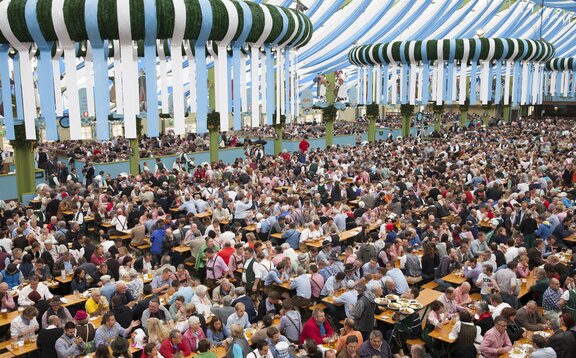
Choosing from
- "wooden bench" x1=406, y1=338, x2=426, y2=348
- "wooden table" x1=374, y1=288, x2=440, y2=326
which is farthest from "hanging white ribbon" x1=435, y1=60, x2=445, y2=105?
"wooden bench" x1=406, y1=338, x2=426, y2=348

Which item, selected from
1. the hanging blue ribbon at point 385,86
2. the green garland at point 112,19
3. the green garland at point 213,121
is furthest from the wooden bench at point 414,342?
the hanging blue ribbon at point 385,86

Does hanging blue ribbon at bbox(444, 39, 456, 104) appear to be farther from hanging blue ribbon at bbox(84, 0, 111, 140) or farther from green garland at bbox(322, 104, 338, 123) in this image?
hanging blue ribbon at bbox(84, 0, 111, 140)

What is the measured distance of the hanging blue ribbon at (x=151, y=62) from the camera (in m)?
12.8

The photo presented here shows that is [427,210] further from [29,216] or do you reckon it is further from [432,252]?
[29,216]

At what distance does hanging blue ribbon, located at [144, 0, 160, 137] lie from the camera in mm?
12828

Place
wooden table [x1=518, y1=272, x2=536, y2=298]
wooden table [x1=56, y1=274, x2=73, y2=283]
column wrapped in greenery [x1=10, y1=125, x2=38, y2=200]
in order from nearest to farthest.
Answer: wooden table [x1=518, y1=272, x2=536, y2=298]
wooden table [x1=56, y1=274, x2=73, y2=283]
column wrapped in greenery [x1=10, y1=125, x2=38, y2=200]

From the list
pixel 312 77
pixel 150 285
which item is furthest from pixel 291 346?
pixel 312 77

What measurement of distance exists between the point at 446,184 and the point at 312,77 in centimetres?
2244

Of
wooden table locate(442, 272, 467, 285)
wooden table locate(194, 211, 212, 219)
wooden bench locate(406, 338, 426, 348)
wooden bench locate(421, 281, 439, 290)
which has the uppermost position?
wooden table locate(194, 211, 212, 219)

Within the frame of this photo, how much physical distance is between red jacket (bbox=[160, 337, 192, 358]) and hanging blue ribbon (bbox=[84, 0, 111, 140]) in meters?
8.67

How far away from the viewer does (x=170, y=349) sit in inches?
232

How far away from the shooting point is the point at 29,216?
11164mm

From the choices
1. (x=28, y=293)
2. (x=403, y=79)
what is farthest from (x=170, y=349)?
(x=403, y=79)

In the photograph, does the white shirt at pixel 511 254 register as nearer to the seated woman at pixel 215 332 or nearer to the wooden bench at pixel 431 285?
the wooden bench at pixel 431 285
